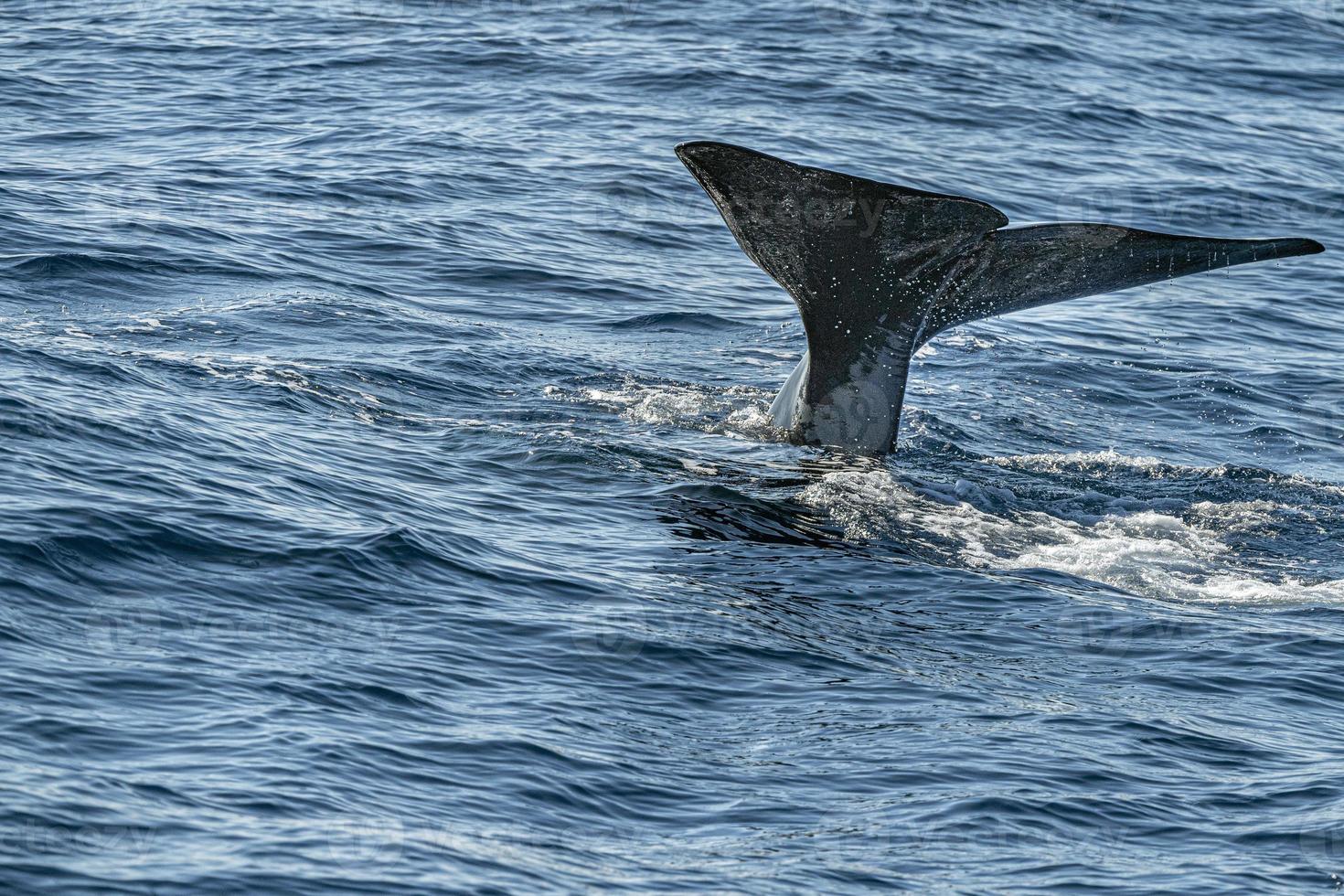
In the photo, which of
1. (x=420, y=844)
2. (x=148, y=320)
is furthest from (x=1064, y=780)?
(x=148, y=320)

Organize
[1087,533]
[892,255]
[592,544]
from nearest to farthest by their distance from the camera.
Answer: [592,544]
[892,255]
[1087,533]

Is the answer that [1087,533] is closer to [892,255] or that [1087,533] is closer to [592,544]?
[892,255]

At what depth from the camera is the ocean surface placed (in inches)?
274

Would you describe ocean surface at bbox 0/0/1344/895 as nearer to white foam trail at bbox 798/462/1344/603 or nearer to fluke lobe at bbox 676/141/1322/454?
white foam trail at bbox 798/462/1344/603

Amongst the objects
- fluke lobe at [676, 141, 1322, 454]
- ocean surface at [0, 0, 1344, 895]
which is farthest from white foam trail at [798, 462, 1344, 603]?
fluke lobe at [676, 141, 1322, 454]

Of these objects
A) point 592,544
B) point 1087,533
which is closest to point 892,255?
point 1087,533

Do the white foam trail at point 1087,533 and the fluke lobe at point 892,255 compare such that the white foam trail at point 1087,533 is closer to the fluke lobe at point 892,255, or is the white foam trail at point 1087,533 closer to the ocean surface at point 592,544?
Answer: the ocean surface at point 592,544

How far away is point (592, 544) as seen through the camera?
9984 mm

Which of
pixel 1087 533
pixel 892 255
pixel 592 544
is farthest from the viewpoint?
pixel 1087 533

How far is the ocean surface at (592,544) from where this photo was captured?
696 cm

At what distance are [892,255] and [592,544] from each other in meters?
2.31

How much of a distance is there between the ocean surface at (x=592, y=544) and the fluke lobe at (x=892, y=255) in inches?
33.8

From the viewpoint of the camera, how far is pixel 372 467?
1081 cm

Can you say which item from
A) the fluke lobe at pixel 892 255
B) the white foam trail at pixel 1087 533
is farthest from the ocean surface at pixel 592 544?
the fluke lobe at pixel 892 255
